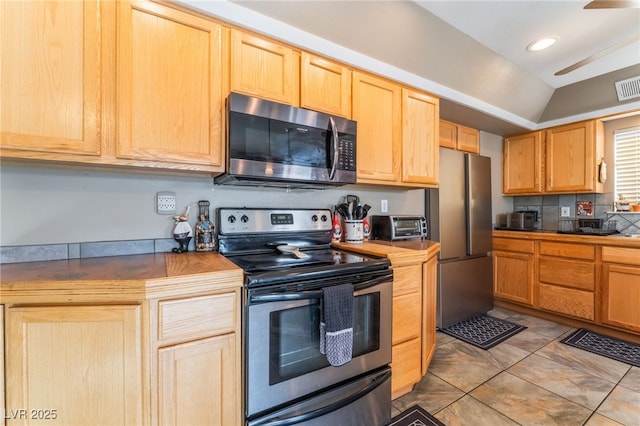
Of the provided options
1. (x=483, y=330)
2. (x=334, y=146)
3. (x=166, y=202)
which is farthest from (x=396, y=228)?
(x=166, y=202)

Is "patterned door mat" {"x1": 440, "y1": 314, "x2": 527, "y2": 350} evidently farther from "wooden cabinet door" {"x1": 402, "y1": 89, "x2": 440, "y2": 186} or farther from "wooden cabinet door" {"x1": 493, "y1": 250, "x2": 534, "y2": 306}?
"wooden cabinet door" {"x1": 402, "y1": 89, "x2": 440, "y2": 186}

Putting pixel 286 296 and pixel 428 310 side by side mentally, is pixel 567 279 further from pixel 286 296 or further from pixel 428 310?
pixel 286 296

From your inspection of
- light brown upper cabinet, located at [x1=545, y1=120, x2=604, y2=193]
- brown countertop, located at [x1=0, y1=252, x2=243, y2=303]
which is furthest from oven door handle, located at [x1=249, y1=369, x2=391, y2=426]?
light brown upper cabinet, located at [x1=545, y1=120, x2=604, y2=193]

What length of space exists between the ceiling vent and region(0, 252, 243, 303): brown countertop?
394cm

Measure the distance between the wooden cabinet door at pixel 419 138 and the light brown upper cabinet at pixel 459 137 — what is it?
749 millimetres

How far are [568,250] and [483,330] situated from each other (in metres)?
1.25

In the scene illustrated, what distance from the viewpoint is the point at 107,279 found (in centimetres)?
104

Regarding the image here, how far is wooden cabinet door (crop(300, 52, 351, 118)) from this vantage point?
1.77m

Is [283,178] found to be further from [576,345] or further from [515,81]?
[576,345]

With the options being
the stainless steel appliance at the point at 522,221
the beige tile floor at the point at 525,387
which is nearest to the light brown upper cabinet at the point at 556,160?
the stainless steel appliance at the point at 522,221

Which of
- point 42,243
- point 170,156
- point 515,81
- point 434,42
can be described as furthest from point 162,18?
point 515,81

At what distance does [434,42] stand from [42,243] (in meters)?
2.79

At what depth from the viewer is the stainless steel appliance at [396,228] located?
235 centimetres

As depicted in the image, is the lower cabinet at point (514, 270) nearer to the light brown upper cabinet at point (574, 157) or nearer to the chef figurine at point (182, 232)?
the light brown upper cabinet at point (574, 157)
